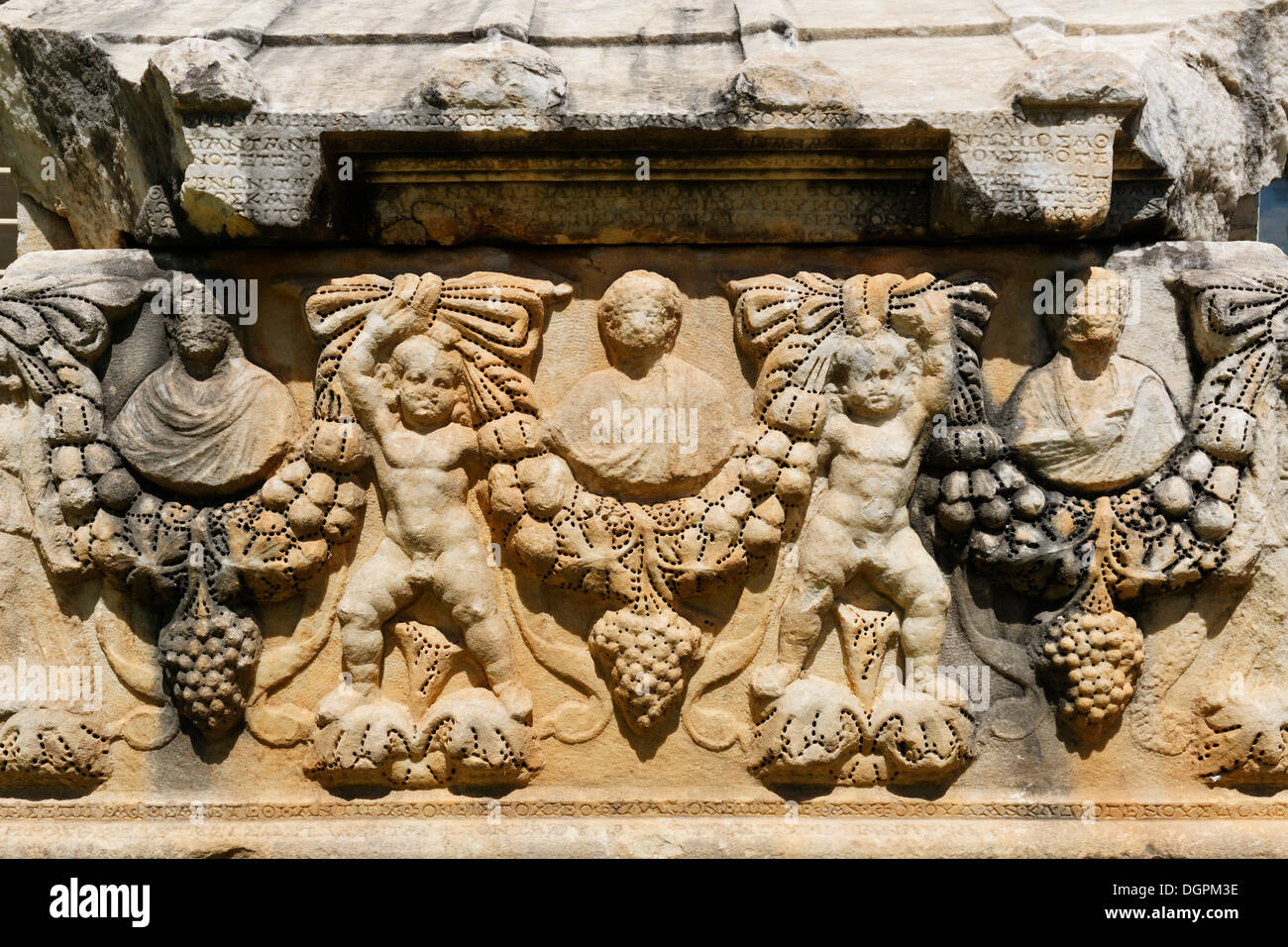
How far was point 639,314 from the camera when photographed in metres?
3.20

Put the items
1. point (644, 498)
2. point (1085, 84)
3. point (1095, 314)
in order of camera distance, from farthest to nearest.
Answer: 1. point (644, 498)
2. point (1095, 314)
3. point (1085, 84)

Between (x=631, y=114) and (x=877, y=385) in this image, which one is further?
(x=877, y=385)

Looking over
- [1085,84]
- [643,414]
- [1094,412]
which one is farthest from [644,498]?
[1085,84]

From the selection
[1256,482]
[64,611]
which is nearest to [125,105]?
Result: [64,611]

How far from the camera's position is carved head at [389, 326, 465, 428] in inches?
126

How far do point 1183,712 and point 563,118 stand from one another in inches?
86.4

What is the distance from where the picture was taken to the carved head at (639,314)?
3.20m

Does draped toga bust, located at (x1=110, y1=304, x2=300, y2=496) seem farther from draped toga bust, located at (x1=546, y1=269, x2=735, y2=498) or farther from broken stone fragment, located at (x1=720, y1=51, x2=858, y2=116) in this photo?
broken stone fragment, located at (x1=720, y1=51, x2=858, y2=116)

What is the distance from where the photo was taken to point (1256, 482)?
3293 mm

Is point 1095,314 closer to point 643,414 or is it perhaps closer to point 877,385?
point 877,385

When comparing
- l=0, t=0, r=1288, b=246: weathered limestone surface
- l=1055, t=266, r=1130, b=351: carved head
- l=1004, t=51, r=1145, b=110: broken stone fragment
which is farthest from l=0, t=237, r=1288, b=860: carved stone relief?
l=1004, t=51, r=1145, b=110: broken stone fragment

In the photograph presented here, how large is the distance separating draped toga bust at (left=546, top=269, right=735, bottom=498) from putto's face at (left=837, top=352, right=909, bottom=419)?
33cm

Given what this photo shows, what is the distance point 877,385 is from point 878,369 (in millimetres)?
40

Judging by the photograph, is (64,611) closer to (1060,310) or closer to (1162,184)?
(1060,310)
